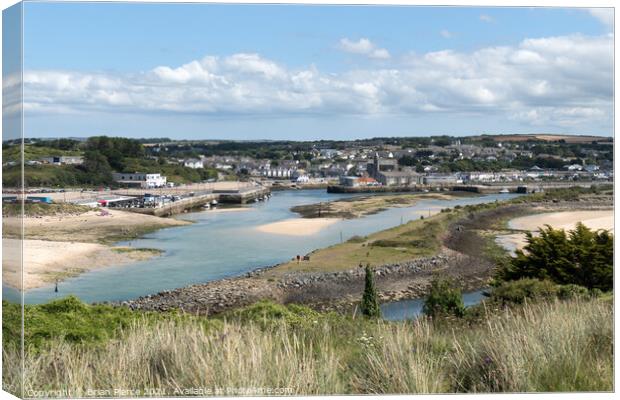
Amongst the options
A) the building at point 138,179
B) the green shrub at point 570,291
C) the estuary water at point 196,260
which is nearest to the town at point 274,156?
the building at point 138,179

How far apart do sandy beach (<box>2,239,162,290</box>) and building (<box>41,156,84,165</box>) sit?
650 millimetres

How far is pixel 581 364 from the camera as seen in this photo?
3.82 m

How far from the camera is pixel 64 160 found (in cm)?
588

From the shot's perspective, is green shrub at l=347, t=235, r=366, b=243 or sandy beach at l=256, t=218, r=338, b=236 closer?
green shrub at l=347, t=235, r=366, b=243

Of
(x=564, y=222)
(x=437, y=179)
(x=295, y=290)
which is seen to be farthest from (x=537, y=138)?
(x=437, y=179)

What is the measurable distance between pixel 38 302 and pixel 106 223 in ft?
19.1

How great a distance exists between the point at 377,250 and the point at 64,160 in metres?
4.33

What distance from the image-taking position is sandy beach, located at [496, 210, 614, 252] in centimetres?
632

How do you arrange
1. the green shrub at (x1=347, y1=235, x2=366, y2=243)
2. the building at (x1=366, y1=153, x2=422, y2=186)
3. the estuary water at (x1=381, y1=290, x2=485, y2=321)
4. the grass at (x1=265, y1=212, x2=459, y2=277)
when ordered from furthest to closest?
the green shrub at (x1=347, y1=235, x2=366, y2=243) < the grass at (x1=265, y1=212, x2=459, y2=277) < the building at (x1=366, y1=153, x2=422, y2=186) < the estuary water at (x1=381, y1=290, x2=485, y2=321)

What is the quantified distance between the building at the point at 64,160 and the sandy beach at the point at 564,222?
4459 millimetres

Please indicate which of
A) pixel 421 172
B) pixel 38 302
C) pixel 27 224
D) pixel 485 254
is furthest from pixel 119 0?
pixel 485 254

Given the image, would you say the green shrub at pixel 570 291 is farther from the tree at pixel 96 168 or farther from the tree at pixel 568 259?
the tree at pixel 96 168

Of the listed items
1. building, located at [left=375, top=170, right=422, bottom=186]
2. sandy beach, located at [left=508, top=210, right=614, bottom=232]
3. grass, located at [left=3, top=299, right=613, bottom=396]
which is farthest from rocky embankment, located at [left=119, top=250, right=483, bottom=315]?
grass, located at [left=3, top=299, right=613, bottom=396]

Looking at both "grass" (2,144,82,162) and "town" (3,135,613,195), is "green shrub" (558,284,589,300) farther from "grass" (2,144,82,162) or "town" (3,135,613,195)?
"grass" (2,144,82,162)
